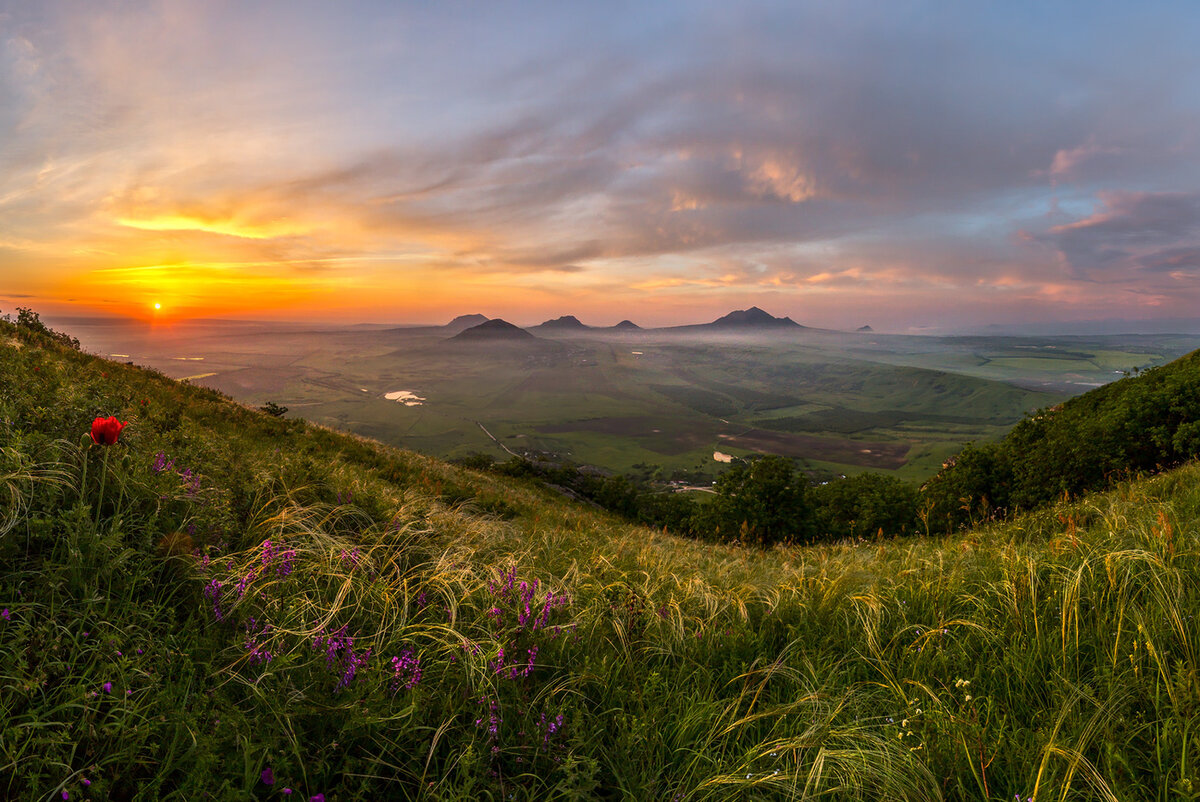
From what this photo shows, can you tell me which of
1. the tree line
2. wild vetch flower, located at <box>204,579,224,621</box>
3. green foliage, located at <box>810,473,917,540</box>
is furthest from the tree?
wild vetch flower, located at <box>204,579,224,621</box>

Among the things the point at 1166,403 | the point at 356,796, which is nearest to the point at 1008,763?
the point at 356,796

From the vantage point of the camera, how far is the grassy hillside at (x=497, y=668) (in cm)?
210

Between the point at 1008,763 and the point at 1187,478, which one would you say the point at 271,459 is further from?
the point at 1187,478

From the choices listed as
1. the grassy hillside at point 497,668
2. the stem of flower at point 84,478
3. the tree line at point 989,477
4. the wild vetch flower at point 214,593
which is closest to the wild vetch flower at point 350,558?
the grassy hillside at point 497,668

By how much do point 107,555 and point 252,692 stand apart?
1.25 m

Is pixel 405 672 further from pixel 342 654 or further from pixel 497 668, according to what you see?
pixel 497 668

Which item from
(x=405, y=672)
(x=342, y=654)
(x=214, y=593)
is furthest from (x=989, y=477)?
(x=214, y=593)

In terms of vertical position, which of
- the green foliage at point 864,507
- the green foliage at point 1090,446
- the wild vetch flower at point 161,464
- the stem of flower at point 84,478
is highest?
the stem of flower at point 84,478

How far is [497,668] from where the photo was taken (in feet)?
9.34

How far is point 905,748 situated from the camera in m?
2.49

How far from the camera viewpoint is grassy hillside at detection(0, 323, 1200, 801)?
6.89 ft

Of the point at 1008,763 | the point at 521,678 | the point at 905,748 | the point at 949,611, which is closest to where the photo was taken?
the point at 1008,763

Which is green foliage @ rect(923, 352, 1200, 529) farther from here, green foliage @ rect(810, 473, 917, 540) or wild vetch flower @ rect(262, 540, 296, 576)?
wild vetch flower @ rect(262, 540, 296, 576)

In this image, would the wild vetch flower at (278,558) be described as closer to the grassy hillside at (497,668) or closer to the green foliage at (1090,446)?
the grassy hillside at (497,668)
